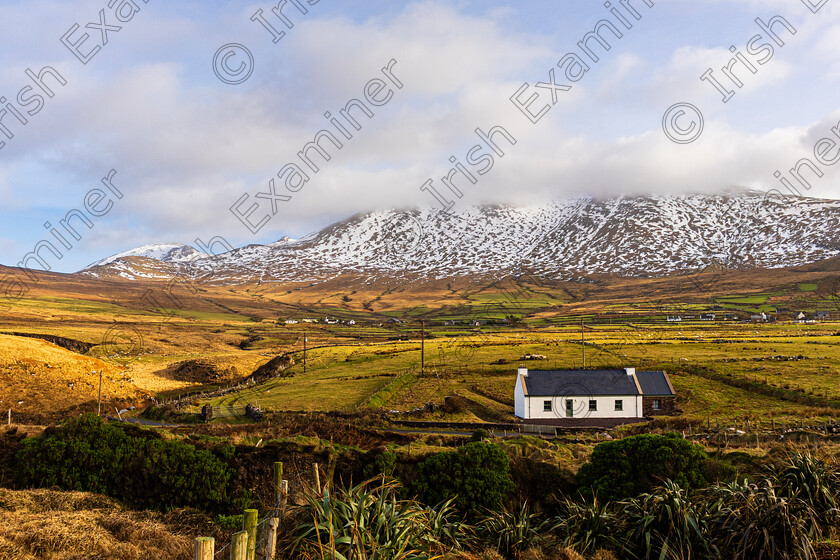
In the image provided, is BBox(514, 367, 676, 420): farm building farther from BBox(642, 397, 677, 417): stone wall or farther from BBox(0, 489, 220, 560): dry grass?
BBox(0, 489, 220, 560): dry grass

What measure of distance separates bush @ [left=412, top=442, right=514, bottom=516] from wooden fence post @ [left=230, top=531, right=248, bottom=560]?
40.9ft

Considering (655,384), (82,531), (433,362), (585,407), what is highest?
(433,362)

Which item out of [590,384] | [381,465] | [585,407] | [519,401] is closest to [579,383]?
[590,384]

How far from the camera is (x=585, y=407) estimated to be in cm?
4825

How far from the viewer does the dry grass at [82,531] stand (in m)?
10.6

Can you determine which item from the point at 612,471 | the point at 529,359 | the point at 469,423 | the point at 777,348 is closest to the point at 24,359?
the point at 469,423

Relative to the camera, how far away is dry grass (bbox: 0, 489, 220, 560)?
10.6m

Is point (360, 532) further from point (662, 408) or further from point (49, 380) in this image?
point (49, 380)

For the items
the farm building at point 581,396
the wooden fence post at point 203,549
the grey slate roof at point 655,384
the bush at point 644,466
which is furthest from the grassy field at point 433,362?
the wooden fence post at point 203,549

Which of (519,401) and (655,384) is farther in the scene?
(655,384)

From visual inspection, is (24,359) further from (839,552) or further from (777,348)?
(777,348)

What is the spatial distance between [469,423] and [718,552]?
113 ft

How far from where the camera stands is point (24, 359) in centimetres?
6231

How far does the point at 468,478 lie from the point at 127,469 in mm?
12422
